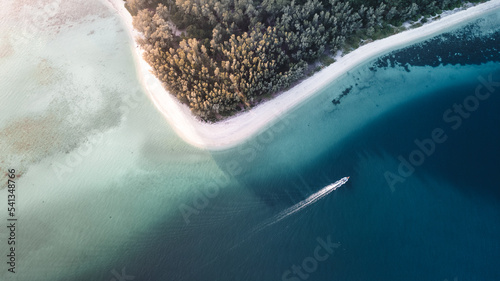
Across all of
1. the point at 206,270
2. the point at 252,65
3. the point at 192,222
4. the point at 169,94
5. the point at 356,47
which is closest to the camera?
the point at 206,270

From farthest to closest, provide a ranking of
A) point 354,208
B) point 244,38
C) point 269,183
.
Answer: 1. point 244,38
2. point 269,183
3. point 354,208

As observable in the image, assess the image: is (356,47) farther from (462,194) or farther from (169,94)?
(169,94)

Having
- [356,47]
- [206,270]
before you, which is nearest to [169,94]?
[206,270]

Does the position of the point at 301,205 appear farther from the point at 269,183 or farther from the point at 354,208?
the point at 354,208

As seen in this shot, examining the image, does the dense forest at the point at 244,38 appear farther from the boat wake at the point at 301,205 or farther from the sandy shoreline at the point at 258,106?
the boat wake at the point at 301,205

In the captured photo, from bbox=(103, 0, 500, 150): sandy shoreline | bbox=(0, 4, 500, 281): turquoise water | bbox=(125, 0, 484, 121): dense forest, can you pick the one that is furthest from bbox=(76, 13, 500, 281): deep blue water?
bbox=(125, 0, 484, 121): dense forest

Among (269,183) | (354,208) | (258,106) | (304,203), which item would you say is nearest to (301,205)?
(304,203)

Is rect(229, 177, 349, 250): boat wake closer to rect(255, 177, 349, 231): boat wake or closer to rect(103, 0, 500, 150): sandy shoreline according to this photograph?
rect(255, 177, 349, 231): boat wake

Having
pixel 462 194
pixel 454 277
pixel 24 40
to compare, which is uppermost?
pixel 24 40

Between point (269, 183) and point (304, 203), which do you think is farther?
point (269, 183)
